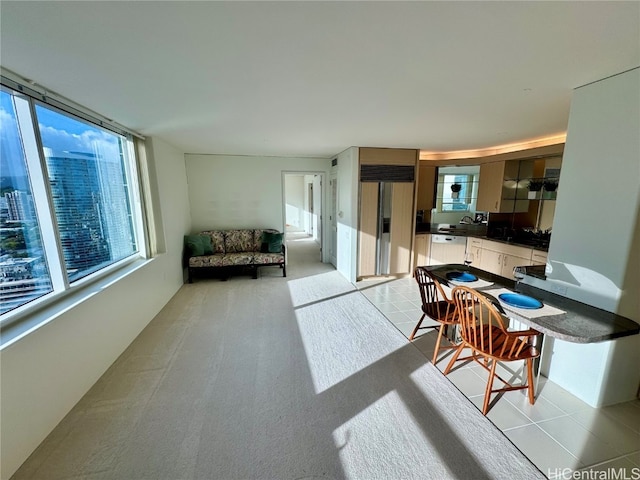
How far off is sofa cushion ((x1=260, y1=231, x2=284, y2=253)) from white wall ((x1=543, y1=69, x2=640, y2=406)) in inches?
163

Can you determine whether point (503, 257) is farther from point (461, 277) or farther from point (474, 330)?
point (474, 330)

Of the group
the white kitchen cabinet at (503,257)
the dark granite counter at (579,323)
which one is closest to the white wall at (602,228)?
the dark granite counter at (579,323)

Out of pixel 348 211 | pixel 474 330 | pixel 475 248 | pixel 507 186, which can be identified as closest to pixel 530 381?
pixel 474 330

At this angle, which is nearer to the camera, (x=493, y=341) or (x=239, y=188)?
(x=493, y=341)

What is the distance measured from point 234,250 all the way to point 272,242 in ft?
2.71

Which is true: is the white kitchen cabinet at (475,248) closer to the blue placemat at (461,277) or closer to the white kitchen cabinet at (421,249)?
the white kitchen cabinet at (421,249)

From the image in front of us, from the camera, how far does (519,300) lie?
2.05 meters

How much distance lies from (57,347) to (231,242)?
354 centimetres

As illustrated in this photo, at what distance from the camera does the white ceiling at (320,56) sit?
1146mm

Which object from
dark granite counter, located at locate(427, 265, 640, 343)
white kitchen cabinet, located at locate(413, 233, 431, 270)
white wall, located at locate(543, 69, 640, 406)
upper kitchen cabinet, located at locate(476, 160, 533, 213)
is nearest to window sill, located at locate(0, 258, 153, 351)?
dark granite counter, located at locate(427, 265, 640, 343)

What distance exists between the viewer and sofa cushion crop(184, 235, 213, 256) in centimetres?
470
